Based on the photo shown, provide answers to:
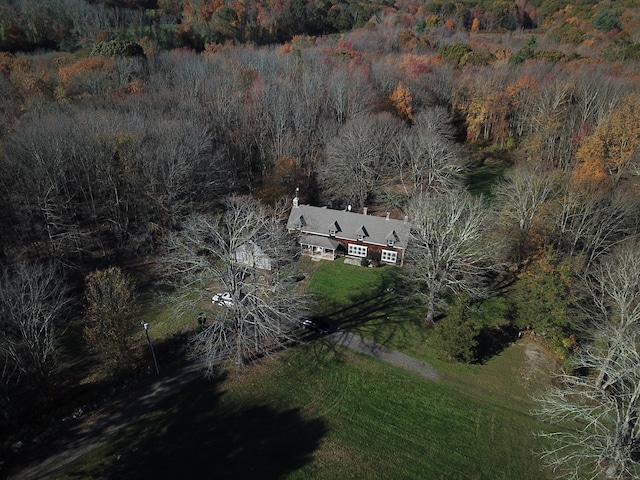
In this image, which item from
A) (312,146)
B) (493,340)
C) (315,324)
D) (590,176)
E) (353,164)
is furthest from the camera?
(312,146)

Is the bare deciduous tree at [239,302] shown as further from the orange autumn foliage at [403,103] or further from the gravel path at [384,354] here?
the orange autumn foliage at [403,103]

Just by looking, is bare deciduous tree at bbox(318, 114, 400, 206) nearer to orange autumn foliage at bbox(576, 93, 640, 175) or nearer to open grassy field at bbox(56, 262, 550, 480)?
orange autumn foliage at bbox(576, 93, 640, 175)

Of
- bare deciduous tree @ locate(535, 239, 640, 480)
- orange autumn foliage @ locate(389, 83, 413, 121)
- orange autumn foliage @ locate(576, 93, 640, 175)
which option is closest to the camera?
bare deciduous tree @ locate(535, 239, 640, 480)

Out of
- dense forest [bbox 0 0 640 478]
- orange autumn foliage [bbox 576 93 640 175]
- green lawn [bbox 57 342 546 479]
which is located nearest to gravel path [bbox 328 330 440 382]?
green lawn [bbox 57 342 546 479]

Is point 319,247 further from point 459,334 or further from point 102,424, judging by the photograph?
point 102,424

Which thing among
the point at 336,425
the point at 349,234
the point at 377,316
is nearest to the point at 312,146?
the point at 349,234
